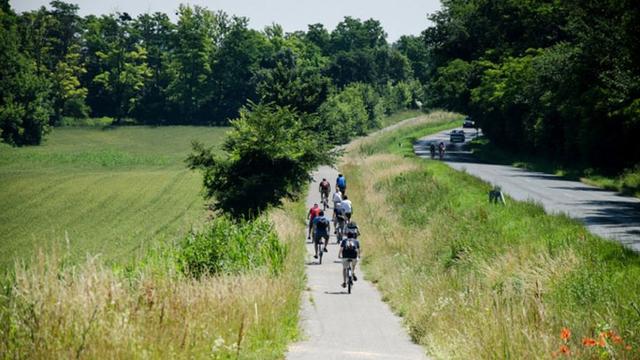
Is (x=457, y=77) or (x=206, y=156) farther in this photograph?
(x=457, y=77)

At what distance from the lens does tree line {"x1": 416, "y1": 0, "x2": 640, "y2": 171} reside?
1607 inches

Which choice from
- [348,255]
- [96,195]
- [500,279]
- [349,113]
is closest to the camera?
[500,279]

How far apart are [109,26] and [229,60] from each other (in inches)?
915

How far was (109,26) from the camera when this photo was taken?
13700 cm

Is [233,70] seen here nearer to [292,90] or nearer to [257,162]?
[292,90]

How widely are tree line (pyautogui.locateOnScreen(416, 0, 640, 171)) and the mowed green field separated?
2000 centimetres

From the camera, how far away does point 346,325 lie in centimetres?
1569

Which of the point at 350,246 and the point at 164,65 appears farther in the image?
the point at 164,65

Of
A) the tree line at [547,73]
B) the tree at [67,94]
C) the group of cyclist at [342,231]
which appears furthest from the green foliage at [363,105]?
the tree at [67,94]

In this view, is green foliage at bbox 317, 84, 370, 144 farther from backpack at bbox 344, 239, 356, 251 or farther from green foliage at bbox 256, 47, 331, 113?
backpack at bbox 344, 239, 356, 251

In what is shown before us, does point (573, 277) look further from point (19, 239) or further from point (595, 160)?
point (595, 160)

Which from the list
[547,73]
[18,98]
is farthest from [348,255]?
[18,98]

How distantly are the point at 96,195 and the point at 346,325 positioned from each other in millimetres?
45650

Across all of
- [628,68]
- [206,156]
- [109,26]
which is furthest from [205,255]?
[109,26]
